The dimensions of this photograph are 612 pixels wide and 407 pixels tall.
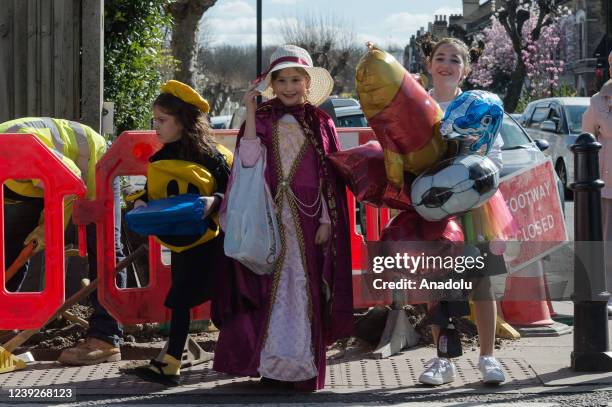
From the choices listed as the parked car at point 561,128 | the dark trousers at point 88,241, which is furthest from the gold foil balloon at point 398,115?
the parked car at point 561,128

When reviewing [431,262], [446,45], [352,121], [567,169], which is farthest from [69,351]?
[567,169]

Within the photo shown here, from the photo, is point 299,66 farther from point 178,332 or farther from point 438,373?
point 438,373

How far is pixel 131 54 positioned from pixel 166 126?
4503mm

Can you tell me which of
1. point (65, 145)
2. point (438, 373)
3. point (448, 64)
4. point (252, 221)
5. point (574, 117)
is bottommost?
point (438, 373)

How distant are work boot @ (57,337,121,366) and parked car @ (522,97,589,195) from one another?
12.7 meters

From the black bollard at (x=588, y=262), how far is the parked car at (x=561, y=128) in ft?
40.4

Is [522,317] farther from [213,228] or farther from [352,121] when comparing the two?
[352,121]

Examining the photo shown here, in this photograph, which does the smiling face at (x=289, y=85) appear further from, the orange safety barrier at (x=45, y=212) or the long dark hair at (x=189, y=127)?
the orange safety barrier at (x=45, y=212)

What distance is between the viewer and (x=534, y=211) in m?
7.36

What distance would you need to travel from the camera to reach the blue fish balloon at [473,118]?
16.9 ft

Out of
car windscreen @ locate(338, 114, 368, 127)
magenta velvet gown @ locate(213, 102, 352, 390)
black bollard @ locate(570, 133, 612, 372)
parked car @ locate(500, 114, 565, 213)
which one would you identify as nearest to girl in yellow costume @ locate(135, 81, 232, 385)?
magenta velvet gown @ locate(213, 102, 352, 390)

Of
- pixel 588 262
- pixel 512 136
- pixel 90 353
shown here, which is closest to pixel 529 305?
pixel 588 262

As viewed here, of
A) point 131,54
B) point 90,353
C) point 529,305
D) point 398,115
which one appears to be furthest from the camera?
point 131,54

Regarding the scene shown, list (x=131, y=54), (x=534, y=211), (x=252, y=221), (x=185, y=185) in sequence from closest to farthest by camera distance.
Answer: (x=252, y=221) → (x=185, y=185) → (x=534, y=211) → (x=131, y=54)
